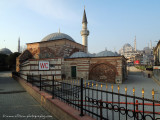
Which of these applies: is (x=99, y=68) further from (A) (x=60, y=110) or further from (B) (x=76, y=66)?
(A) (x=60, y=110)

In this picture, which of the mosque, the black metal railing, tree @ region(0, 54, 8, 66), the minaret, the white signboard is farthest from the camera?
tree @ region(0, 54, 8, 66)

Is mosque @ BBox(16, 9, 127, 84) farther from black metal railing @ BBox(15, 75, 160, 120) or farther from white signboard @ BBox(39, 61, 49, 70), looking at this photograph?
white signboard @ BBox(39, 61, 49, 70)

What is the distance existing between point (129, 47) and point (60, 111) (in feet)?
508

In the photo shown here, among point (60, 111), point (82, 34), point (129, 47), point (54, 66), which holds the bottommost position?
point (60, 111)

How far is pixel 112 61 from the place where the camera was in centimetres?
1507

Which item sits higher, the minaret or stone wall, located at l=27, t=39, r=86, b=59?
the minaret

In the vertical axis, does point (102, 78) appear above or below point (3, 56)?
below

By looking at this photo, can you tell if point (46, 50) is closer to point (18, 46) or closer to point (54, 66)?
point (54, 66)

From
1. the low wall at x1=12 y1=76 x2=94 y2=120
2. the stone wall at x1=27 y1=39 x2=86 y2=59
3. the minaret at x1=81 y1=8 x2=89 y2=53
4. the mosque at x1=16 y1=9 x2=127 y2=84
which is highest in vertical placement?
the minaret at x1=81 y1=8 x2=89 y2=53

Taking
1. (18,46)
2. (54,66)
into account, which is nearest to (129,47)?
(18,46)

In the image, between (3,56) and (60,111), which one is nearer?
(60,111)

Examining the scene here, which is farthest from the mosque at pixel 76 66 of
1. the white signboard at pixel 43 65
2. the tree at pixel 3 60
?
the tree at pixel 3 60

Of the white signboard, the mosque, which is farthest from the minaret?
the white signboard

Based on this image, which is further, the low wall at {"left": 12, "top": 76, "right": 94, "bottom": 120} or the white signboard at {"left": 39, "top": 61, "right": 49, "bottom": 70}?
the white signboard at {"left": 39, "top": 61, "right": 49, "bottom": 70}
